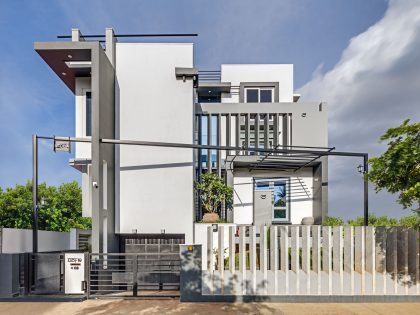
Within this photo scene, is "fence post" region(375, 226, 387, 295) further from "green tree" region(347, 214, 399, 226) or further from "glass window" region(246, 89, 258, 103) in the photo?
"glass window" region(246, 89, 258, 103)

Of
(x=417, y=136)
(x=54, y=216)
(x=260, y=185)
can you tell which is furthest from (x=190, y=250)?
(x=54, y=216)

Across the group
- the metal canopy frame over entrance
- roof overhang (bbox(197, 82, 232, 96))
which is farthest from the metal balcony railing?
the metal canopy frame over entrance

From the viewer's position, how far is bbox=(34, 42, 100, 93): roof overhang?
10.9 metres

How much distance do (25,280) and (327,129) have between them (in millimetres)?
14599

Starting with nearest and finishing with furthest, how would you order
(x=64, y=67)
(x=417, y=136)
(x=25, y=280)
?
(x=417, y=136)
(x=25, y=280)
(x=64, y=67)

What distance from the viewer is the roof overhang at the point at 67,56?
10.9 m

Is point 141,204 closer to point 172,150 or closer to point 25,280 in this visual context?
point 172,150

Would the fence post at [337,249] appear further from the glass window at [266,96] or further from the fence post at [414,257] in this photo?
the glass window at [266,96]

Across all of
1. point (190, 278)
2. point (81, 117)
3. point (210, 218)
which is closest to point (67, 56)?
point (81, 117)

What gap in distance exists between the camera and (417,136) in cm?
752

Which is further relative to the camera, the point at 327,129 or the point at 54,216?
the point at 54,216

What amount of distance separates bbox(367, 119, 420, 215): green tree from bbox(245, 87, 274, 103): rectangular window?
40.1 ft

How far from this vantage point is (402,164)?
24.7ft

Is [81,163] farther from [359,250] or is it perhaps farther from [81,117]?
[359,250]
